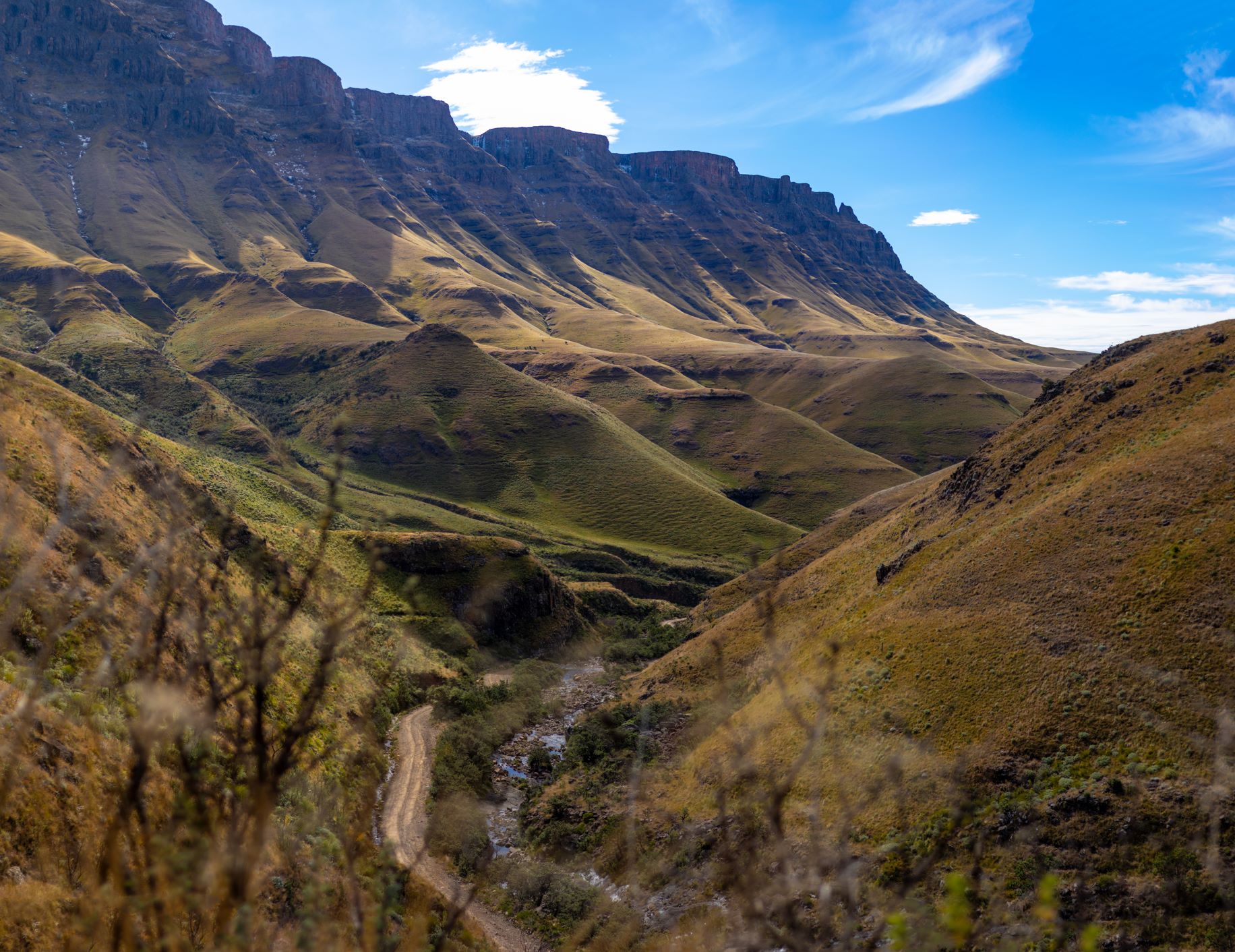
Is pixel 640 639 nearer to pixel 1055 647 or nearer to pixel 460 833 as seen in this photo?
pixel 460 833

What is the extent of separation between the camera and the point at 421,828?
115 feet

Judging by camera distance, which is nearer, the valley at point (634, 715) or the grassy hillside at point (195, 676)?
the grassy hillside at point (195, 676)

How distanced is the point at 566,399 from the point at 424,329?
39359 millimetres

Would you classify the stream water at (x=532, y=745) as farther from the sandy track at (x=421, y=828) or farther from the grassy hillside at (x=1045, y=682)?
the grassy hillside at (x=1045, y=682)

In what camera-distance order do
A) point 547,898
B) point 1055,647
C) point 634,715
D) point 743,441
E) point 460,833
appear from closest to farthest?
point 547,898
point 1055,647
point 460,833
point 634,715
point 743,441

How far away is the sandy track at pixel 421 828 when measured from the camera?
2984cm

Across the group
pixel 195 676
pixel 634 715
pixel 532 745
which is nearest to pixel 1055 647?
pixel 634 715

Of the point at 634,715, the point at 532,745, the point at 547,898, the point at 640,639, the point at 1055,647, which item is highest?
the point at 1055,647

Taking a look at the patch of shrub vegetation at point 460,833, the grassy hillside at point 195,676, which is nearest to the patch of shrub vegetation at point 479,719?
the patch of shrub vegetation at point 460,833

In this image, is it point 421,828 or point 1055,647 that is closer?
point 1055,647

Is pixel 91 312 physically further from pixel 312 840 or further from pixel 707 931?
pixel 707 931

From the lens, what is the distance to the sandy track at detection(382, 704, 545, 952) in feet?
97.9

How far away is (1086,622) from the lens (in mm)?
33062

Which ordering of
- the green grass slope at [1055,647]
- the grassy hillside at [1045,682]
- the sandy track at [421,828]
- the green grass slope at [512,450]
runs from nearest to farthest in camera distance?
the grassy hillside at [1045,682], the green grass slope at [1055,647], the sandy track at [421,828], the green grass slope at [512,450]
